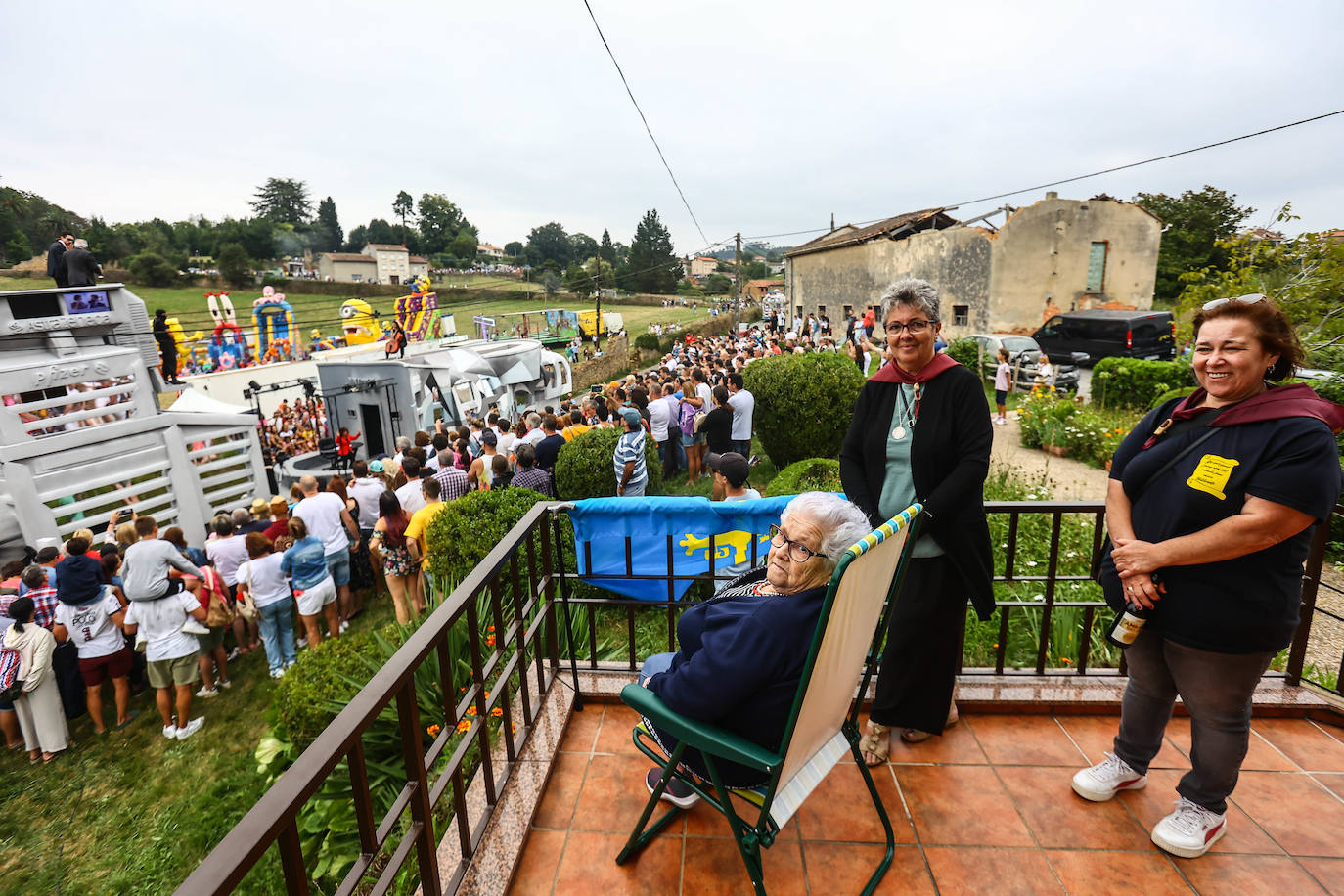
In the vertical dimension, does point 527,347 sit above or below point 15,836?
above

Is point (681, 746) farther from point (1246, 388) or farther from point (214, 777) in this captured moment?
point (214, 777)

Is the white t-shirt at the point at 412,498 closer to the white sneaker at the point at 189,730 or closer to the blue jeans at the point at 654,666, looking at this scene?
the white sneaker at the point at 189,730

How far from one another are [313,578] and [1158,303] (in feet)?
115

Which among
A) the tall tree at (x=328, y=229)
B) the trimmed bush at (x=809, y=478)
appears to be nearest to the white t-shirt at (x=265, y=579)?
the trimmed bush at (x=809, y=478)

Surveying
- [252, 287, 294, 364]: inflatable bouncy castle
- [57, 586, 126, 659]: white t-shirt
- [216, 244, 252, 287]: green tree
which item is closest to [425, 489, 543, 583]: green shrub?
[57, 586, 126, 659]: white t-shirt

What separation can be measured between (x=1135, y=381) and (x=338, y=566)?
12361 mm

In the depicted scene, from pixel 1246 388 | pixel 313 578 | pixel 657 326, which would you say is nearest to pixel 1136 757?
pixel 1246 388

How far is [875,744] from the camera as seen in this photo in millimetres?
2410

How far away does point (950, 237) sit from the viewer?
71.7ft

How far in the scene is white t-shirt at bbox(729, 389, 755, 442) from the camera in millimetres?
8227

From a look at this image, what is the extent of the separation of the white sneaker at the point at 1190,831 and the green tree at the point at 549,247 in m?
97.3

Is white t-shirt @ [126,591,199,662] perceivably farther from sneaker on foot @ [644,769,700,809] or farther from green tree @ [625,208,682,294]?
green tree @ [625,208,682,294]

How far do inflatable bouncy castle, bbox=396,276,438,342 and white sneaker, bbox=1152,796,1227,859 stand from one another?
31295 mm

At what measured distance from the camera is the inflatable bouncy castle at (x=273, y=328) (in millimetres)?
28438
